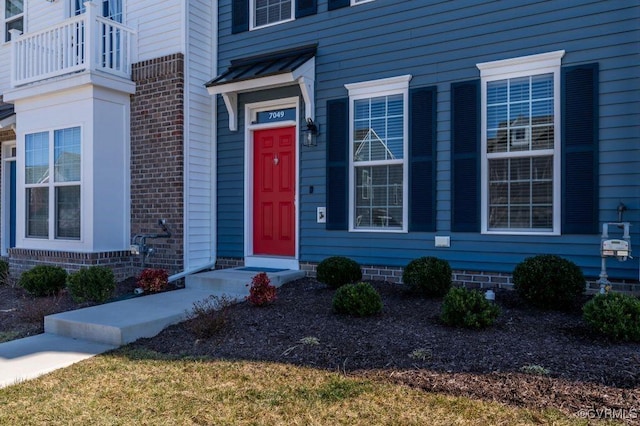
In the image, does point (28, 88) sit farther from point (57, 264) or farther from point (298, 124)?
point (298, 124)

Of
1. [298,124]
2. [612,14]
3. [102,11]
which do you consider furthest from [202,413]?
[102,11]

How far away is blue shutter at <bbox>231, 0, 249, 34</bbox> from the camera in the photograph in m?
8.02

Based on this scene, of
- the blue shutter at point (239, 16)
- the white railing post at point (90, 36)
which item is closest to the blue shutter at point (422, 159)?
the blue shutter at point (239, 16)

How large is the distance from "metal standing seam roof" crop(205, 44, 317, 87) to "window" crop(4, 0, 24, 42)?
5.74 metres

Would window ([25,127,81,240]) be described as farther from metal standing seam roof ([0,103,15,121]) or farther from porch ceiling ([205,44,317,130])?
porch ceiling ([205,44,317,130])

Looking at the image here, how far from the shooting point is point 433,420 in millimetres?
3049

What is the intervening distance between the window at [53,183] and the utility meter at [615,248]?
291 inches

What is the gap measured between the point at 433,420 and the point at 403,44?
16.6ft

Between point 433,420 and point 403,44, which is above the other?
point 403,44

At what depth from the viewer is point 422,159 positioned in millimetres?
6434

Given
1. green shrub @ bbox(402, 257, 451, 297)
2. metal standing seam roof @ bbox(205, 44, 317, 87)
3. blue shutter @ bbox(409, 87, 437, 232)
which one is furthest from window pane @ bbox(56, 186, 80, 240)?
green shrub @ bbox(402, 257, 451, 297)

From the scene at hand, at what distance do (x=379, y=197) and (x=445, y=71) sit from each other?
1.84m

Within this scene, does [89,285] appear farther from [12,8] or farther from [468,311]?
[12,8]

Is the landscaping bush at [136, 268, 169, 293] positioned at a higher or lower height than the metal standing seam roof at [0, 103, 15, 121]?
lower
